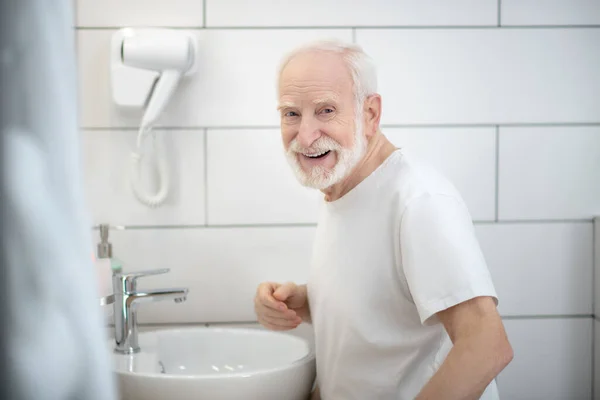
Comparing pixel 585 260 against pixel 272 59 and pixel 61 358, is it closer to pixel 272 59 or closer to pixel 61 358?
pixel 272 59

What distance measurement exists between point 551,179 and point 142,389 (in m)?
1.13

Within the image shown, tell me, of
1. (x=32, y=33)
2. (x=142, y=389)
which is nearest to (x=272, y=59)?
(x=142, y=389)

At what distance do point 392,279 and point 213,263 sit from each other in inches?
23.2

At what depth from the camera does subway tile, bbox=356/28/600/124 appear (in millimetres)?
1580

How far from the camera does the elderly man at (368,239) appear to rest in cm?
104

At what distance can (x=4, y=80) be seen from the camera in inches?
9.9

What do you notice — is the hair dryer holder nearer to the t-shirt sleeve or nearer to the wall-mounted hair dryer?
the wall-mounted hair dryer

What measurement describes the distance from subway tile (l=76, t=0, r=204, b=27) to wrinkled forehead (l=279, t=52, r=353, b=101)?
1.55ft

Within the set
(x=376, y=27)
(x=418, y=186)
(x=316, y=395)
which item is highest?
(x=376, y=27)

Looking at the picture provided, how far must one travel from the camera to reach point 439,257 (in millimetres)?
1016

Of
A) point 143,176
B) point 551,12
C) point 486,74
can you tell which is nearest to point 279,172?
point 143,176

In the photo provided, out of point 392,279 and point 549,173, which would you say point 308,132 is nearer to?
point 392,279

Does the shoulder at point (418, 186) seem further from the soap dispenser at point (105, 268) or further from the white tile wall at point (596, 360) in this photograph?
the white tile wall at point (596, 360)

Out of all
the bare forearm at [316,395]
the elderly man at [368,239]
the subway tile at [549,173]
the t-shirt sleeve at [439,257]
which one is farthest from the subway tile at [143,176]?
the subway tile at [549,173]
